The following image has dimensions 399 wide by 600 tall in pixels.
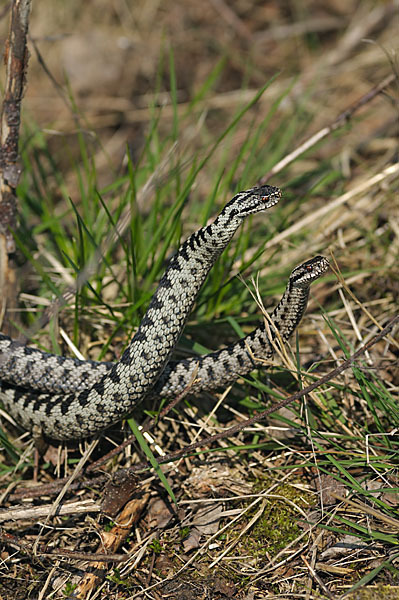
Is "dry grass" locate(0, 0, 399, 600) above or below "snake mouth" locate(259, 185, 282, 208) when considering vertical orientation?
below

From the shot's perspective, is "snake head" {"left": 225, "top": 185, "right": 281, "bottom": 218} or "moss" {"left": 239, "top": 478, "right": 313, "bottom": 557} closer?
"snake head" {"left": 225, "top": 185, "right": 281, "bottom": 218}

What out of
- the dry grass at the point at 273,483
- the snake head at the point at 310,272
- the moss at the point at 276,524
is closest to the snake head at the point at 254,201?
the snake head at the point at 310,272

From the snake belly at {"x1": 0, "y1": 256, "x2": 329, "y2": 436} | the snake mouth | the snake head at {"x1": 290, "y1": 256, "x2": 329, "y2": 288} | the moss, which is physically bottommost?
the moss

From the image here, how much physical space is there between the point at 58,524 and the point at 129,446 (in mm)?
632

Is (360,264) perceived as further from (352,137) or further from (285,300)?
(352,137)

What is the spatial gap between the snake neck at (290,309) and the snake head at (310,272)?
69mm

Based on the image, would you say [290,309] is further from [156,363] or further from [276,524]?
[276,524]

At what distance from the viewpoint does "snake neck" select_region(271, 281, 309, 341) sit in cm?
340

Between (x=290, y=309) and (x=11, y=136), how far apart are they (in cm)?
227

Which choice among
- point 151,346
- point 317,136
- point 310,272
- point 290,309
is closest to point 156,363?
point 151,346

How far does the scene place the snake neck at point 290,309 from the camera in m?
3.40

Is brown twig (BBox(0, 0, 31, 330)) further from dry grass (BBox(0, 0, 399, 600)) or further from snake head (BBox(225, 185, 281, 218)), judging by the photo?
snake head (BBox(225, 185, 281, 218))

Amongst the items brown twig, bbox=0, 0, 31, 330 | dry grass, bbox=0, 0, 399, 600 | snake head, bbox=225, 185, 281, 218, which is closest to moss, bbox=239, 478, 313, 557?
dry grass, bbox=0, 0, 399, 600

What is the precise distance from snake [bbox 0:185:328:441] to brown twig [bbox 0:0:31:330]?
557mm
